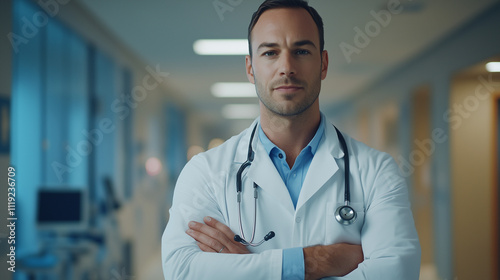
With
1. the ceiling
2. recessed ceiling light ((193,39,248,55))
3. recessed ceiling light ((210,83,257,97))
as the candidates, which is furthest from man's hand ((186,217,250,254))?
recessed ceiling light ((210,83,257,97))

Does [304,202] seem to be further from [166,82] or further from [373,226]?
[166,82]

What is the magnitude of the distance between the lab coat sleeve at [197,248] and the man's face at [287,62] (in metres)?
0.27

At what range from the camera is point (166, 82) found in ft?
20.3

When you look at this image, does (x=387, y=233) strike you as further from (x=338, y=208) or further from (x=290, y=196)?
(x=290, y=196)

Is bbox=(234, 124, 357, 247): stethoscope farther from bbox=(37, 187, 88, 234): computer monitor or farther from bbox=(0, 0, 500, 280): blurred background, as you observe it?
bbox=(37, 187, 88, 234): computer monitor

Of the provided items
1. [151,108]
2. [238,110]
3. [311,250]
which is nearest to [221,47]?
[151,108]

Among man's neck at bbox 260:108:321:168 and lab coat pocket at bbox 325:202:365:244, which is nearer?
lab coat pocket at bbox 325:202:365:244

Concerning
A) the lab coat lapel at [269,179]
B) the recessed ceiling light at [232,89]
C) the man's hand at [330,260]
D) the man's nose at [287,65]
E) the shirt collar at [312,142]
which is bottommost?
the man's hand at [330,260]

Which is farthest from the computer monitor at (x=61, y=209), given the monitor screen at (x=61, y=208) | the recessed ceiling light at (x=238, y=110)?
the recessed ceiling light at (x=238, y=110)

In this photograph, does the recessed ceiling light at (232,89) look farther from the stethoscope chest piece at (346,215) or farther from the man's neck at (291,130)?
the stethoscope chest piece at (346,215)

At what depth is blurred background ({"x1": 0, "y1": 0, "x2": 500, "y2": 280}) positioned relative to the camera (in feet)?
9.30

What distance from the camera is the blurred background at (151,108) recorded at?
9.30 feet

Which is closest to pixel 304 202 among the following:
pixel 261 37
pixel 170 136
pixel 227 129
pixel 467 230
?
pixel 261 37

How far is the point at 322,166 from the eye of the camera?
47.8 inches
